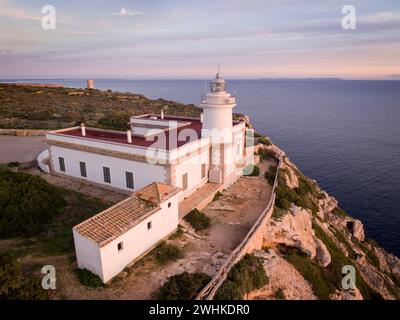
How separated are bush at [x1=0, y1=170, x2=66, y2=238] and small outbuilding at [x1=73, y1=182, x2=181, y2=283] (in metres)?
4.45

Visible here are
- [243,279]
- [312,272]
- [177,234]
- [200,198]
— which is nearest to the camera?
[243,279]

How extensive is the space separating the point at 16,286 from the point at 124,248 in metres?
3.57

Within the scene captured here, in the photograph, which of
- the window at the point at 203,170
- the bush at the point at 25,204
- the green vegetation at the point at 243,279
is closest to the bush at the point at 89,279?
the green vegetation at the point at 243,279

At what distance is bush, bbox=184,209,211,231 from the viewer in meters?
14.8

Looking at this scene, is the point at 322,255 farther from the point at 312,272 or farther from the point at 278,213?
the point at 278,213

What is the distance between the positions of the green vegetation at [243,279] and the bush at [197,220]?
287cm

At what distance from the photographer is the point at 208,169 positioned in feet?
64.9

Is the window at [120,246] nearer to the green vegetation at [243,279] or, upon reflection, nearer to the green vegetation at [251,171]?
the green vegetation at [243,279]

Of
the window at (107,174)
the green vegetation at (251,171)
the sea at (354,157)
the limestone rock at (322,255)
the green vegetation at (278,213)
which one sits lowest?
the sea at (354,157)

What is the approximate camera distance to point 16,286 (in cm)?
889

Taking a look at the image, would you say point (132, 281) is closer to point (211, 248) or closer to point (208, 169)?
point (211, 248)

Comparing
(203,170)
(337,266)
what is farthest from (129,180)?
(337,266)

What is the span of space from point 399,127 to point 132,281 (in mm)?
81115

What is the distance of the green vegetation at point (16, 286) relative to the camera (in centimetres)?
871
